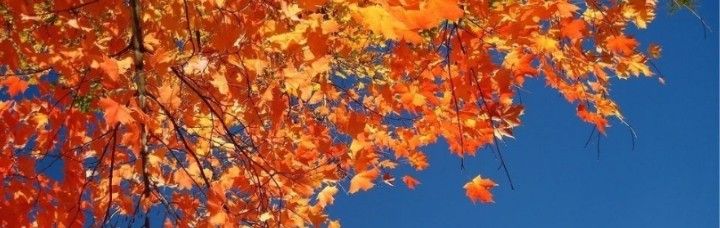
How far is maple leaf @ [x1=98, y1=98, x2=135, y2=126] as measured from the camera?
226cm

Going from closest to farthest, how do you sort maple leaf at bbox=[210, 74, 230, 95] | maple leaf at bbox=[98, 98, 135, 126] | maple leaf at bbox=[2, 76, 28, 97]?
maple leaf at bbox=[98, 98, 135, 126]
maple leaf at bbox=[210, 74, 230, 95]
maple leaf at bbox=[2, 76, 28, 97]

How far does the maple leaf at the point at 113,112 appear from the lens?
2.26 meters

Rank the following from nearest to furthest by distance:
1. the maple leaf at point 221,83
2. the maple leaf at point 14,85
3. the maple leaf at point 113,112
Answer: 1. the maple leaf at point 113,112
2. the maple leaf at point 221,83
3. the maple leaf at point 14,85

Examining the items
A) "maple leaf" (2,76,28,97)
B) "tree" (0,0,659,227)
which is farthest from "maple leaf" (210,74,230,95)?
"maple leaf" (2,76,28,97)

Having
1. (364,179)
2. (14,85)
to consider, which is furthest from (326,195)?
(14,85)

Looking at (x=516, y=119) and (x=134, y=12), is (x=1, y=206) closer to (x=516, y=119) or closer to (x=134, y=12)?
(x=134, y=12)

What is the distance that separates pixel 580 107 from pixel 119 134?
2670 millimetres

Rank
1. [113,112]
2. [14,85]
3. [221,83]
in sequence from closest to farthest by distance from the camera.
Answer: [113,112]
[221,83]
[14,85]

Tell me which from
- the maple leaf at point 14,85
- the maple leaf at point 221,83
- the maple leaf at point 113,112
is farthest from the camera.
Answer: the maple leaf at point 14,85

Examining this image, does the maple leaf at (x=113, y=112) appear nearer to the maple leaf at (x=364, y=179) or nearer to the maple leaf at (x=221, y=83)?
the maple leaf at (x=221, y=83)

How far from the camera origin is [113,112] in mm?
2297

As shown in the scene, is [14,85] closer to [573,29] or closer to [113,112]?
[113,112]

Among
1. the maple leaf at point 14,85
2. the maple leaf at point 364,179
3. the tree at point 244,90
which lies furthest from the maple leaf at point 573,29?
the maple leaf at point 14,85

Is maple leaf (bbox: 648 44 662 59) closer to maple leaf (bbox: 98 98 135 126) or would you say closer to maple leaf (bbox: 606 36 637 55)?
maple leaf (bbox: 606 36 637 55)
